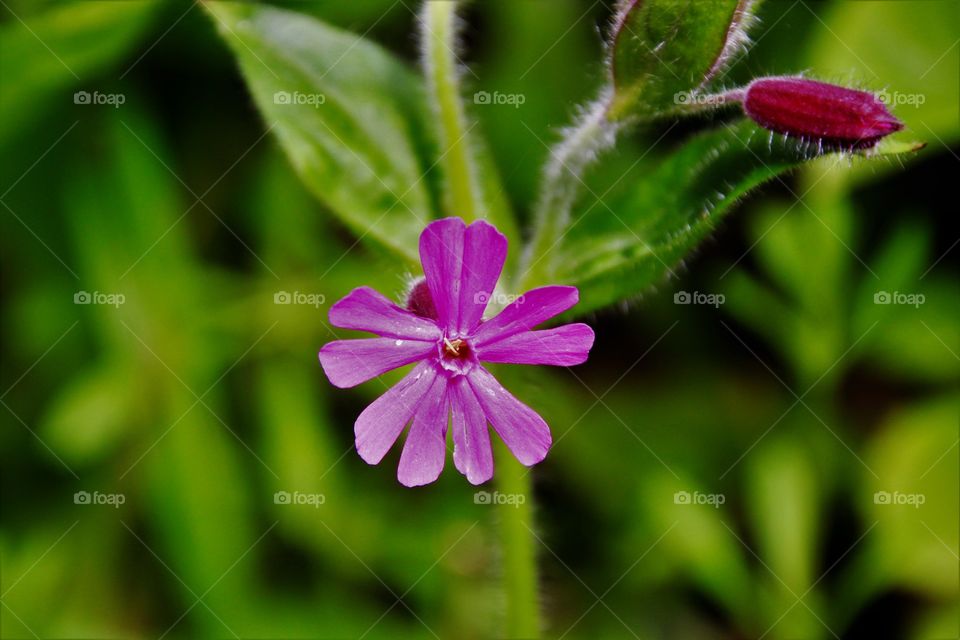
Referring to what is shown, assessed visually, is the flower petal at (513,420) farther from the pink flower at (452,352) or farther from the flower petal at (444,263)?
the flower petal at (444,263)

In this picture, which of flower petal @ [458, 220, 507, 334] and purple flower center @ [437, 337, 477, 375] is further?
purple flower center @ [437, 337, 477, 375]

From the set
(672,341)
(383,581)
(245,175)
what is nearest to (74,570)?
(383,581)

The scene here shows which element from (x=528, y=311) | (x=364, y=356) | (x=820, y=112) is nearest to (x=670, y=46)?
(x=820, y=112)

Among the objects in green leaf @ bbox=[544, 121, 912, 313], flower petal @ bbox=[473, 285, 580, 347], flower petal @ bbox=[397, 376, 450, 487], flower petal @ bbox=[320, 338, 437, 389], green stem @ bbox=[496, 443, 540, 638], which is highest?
green leaf @ bbox=[544, 121, 912, 313]

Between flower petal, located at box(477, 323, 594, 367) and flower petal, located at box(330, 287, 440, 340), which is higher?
flower petal, located at box(330, 287, 440, 340)

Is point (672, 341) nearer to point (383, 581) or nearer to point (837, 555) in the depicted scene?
point (837, 555)

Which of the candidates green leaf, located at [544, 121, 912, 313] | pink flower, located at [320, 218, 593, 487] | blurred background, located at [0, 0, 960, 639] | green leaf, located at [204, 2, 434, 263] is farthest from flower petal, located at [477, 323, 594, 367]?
blurred background, located at [0, 0, 960, 639]

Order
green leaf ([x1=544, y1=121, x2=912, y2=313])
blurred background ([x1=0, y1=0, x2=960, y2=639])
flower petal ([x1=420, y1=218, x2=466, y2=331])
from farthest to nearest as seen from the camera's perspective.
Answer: blurred background ([x1=0, y1=0, x2=960, y2=639]) < green leaf ([x1=544, y1=121, x2=912, y2=313]) < flower petal ([x1=420, y1=218, x2=466, y2=331])

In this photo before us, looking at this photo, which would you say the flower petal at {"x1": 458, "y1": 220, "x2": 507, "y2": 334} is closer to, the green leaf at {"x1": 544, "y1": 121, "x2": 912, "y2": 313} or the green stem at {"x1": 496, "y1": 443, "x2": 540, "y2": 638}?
the green leaf at {"x1": 544, "y1": 121, "x2": 912, "y2": 313}
